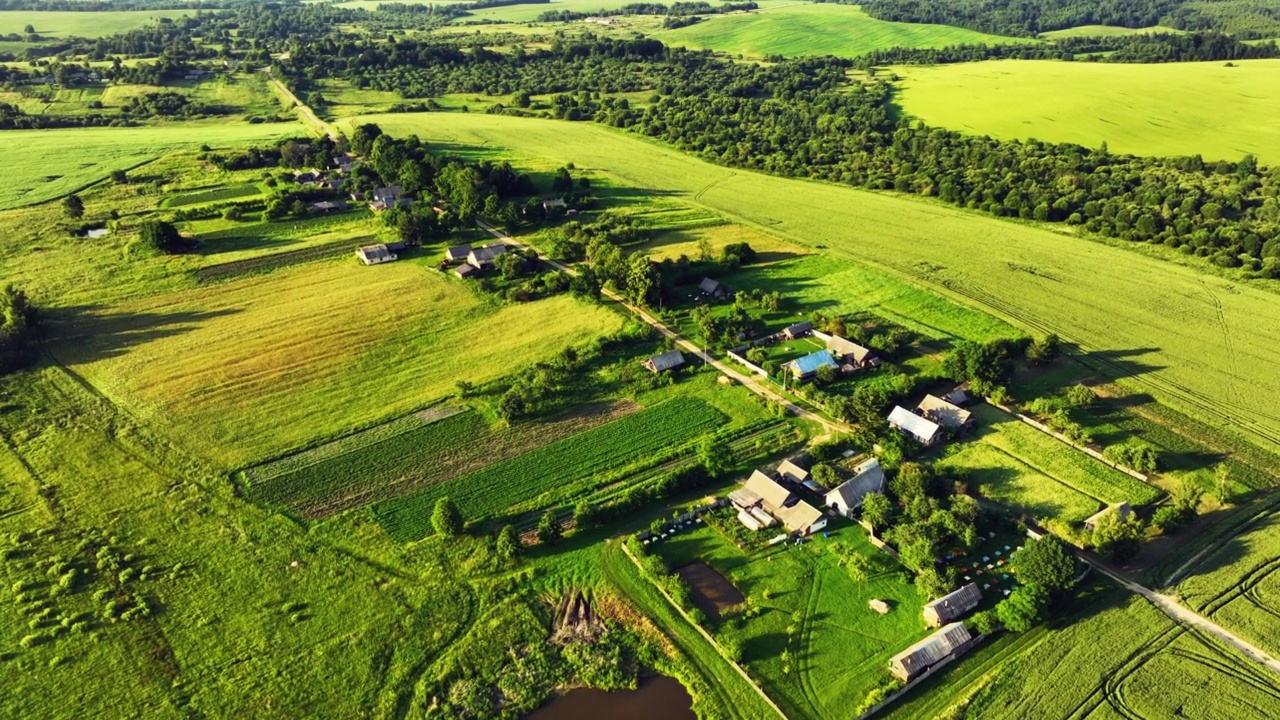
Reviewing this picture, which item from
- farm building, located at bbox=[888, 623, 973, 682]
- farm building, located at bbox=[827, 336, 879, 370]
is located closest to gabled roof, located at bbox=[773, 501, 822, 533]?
farm building, located at bbox=[888, 623, 973, 682]

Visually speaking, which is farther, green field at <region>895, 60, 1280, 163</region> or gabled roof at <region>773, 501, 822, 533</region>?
green field at <region>895, 60, 1280, 163</region>

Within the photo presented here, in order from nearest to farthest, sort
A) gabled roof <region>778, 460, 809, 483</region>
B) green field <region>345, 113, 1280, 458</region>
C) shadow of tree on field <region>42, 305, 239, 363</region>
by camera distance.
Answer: gabled roof <region>778, 460, 809, 483</region>, green field <region>345, 113, 1280, 458</region>, shadow of tree on field <region>42, 305, 239, 363</region>

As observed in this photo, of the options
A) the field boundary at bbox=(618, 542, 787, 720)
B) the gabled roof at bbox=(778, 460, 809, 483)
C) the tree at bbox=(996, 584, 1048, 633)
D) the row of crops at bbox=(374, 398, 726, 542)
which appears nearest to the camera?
the field boundary at bbox=(618, 542, 787, 720)

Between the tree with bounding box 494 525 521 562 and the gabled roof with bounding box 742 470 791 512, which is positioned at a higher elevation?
the gabled roof with bounding box 742 470 791 512

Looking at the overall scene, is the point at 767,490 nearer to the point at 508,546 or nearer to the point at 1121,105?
the point at 508,546

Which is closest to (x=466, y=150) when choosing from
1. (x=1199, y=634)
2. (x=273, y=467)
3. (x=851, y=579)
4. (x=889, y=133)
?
(x=889, y=133)

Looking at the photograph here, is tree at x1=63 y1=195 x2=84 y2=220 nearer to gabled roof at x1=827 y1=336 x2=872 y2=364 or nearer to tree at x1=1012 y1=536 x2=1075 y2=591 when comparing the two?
gabled roof at x1=827 y1=336 x2=872 y2=364

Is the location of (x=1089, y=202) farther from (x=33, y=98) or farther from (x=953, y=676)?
(x=33, y=98)
